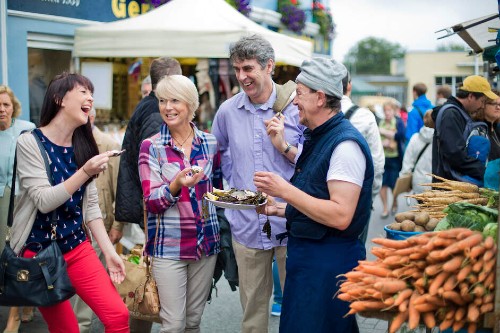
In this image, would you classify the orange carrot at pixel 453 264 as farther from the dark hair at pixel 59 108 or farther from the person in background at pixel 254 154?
the dark hair at pixel 59 108

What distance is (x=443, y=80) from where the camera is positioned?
2657 inches

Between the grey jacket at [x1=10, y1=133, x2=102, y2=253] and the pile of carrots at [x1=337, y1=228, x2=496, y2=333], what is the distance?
1873 mm

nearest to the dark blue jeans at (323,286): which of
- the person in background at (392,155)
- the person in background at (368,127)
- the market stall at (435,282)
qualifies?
the market stall at (435,282)

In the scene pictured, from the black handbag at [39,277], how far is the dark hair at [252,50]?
1640 millimetres

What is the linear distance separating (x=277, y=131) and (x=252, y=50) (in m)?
0.55

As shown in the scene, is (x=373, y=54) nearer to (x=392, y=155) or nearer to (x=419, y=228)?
(x=392, y=155)

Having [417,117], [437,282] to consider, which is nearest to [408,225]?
[437,282]

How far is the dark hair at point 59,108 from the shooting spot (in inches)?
172

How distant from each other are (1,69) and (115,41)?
1.54 meters

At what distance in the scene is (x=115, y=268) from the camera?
4.48m

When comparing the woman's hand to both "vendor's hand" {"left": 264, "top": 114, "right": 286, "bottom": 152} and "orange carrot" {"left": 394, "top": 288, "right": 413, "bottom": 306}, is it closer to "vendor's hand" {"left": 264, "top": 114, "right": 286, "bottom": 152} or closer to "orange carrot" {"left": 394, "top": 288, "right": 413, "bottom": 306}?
"vendor's hand" {"left": 264, "top": 114, "right": 286, "bottom": 152}

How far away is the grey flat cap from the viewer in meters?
3.79

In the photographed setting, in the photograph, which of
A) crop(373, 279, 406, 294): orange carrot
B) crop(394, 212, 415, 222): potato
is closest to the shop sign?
crop(394, 212, 415, 222): potato

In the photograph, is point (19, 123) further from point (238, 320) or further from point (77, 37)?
point (77, 37)
